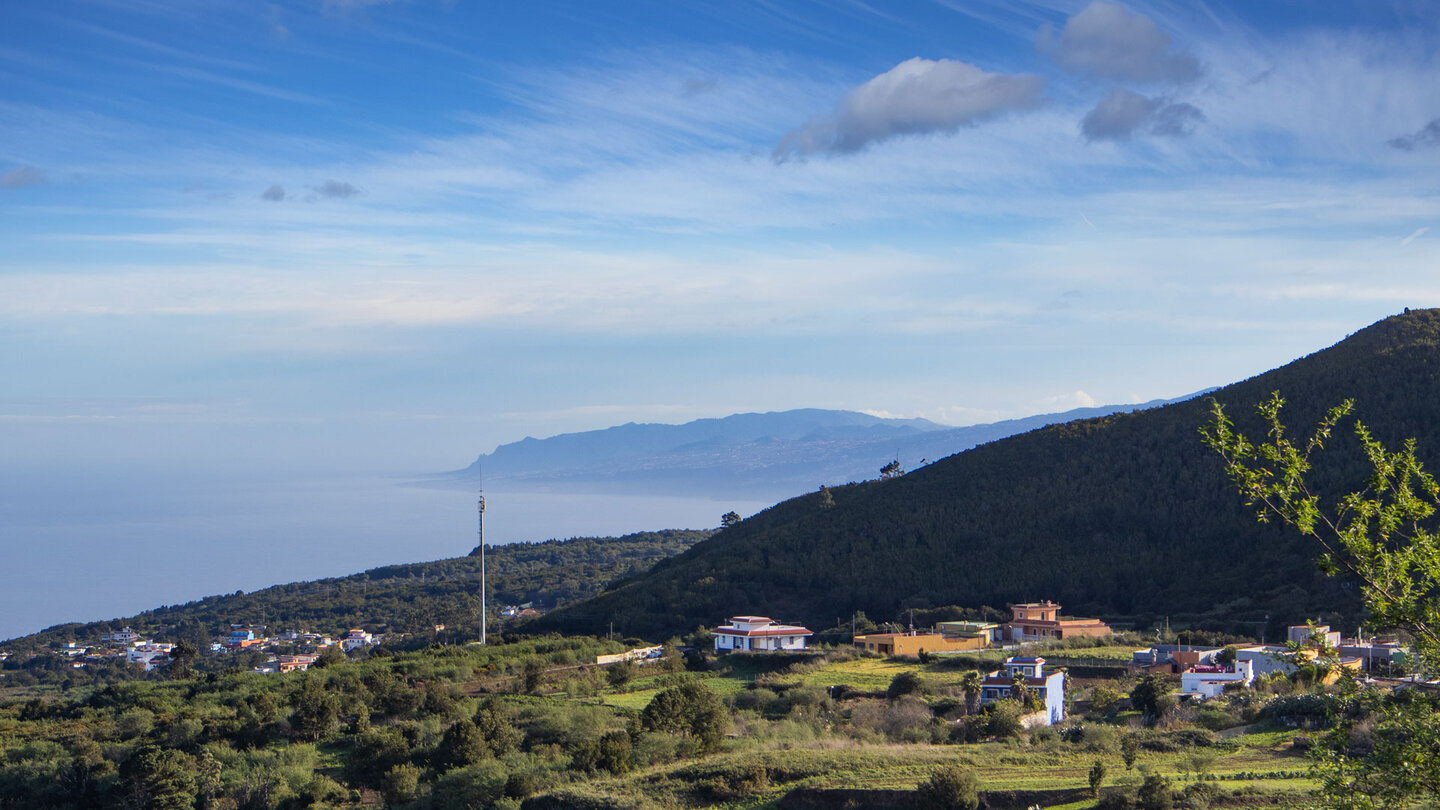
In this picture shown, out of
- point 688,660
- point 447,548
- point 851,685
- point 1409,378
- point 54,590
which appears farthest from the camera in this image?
point 447,548

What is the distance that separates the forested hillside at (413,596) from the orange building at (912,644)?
2719 cm

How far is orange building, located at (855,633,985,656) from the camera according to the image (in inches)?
1463

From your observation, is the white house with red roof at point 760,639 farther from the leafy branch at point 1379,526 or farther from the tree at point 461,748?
the leafy branch at point 1379,526

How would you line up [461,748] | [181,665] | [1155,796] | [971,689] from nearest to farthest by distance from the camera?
[1155,796] < [461,748] < [971,689] < [181,665]

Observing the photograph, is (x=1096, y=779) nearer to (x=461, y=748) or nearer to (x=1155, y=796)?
(x=1155, y=796)

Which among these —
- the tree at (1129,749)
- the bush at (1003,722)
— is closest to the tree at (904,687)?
the bush at (1003,722)

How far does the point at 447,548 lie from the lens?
19575 cm

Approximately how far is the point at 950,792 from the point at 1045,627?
2651cm

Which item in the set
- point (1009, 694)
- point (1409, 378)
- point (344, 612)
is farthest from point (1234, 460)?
point (344, 612)

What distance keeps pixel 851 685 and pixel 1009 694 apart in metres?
5.72

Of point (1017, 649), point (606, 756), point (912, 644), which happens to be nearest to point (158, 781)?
point (606, 756)

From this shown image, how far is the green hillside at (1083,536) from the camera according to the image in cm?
4978

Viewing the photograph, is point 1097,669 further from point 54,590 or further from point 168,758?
point 54,590

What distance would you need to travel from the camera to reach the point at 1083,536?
186 feet
